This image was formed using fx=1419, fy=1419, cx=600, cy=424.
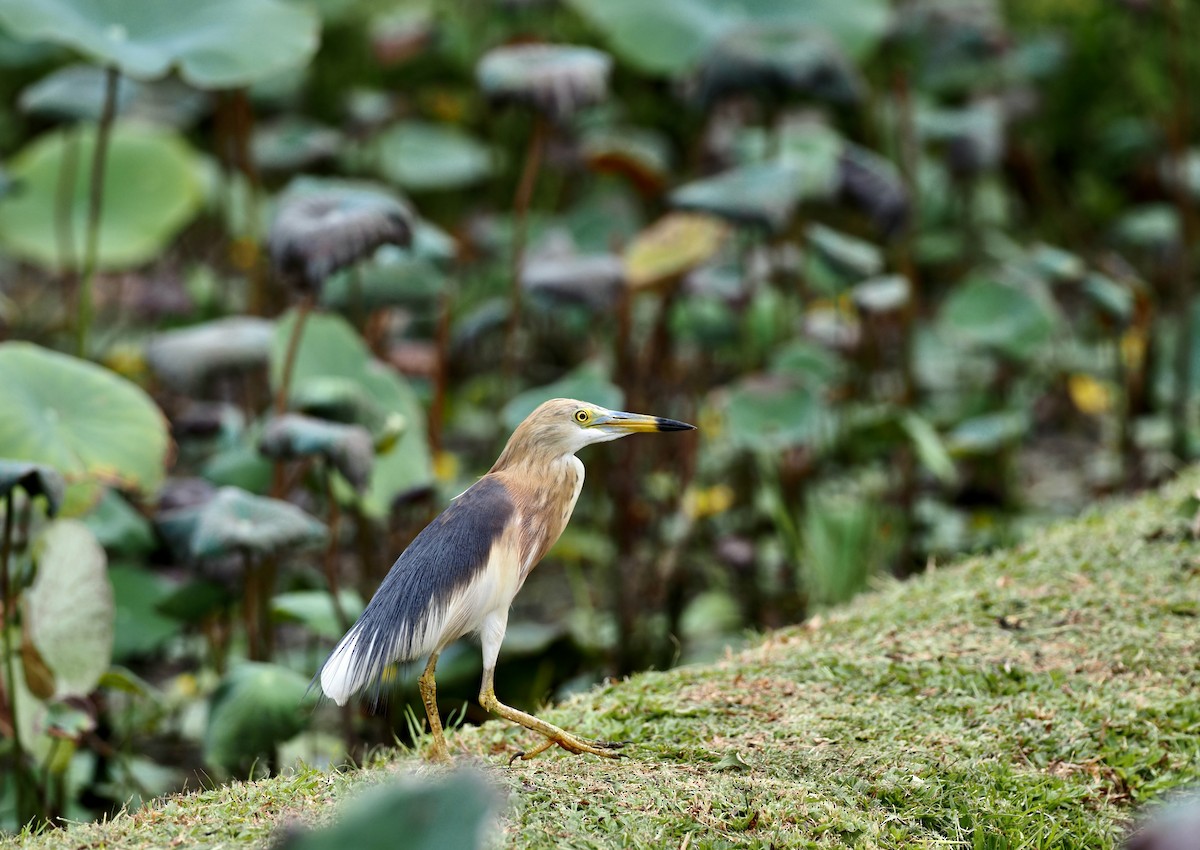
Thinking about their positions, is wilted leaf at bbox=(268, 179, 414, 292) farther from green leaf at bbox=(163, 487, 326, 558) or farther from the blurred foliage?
green leaf at bbox=(163, 487, 326, 558)

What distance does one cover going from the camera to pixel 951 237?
5566 mm

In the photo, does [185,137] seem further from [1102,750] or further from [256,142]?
[1102,750]

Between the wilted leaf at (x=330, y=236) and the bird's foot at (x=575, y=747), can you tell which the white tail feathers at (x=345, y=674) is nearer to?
the bird's foot at (x=575, y=747)

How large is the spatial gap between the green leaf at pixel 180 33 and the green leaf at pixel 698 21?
1405mm

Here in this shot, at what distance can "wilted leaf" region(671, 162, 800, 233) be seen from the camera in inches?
137

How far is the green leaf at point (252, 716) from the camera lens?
2.40m

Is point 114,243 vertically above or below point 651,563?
above

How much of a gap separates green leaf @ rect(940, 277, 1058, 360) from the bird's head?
234 centimetres

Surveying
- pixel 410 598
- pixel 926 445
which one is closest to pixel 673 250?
pixel 926 445

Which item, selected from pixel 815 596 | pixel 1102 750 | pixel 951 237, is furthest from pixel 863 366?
pixel 1102 750

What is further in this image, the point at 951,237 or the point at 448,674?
the point at 951,237

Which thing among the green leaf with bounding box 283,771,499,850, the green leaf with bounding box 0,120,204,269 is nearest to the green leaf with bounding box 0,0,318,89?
the green leaf with bounding box 0,120,204,269

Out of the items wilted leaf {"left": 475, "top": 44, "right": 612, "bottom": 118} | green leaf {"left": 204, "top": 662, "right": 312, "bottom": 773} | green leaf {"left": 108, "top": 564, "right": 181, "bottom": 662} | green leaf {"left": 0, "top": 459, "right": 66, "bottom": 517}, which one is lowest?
green leaf {"left": 108, "top": 564, "right": 181, "bottom": 662}

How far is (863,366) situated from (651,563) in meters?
1.09
